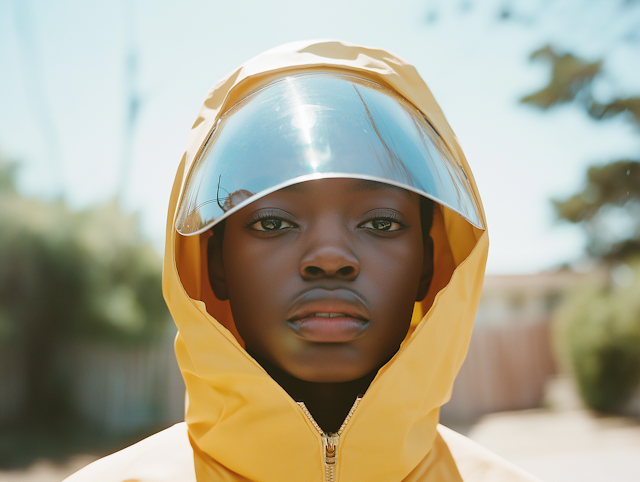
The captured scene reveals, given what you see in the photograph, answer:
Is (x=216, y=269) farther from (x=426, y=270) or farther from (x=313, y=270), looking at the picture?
(x=426, y=270)

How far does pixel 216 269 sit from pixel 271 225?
12.0 inches

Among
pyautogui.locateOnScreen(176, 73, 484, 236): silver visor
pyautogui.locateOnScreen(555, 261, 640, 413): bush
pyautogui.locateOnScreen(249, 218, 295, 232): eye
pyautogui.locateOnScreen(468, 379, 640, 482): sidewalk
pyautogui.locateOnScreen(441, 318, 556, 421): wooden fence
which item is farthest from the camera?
pyautogui.locateOnScreen(441, 318, 556, 421): wooden fence

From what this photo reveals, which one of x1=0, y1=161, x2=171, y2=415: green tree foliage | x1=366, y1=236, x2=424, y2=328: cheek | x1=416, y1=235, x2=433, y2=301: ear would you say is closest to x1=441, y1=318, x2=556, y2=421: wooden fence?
x1=0, y1=161, x2=171, y2=415: green tree foliage

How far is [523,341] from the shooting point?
34.4 feet

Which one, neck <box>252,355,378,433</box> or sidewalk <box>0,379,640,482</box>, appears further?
sidewalk <box>0,379,640,482</box>

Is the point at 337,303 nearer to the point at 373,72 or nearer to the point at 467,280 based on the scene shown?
the point at 467,280

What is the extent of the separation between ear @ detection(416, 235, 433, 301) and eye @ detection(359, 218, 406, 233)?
0.81 ft

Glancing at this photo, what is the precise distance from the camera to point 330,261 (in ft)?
3.69

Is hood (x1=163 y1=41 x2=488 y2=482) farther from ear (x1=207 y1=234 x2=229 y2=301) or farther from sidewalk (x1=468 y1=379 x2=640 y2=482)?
sidewalk (x1=468 y1=379 x2=640 y2=482)

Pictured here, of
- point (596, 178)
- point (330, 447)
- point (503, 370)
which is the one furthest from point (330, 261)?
point (596, 178)

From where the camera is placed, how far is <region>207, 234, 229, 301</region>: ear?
146 centimetres

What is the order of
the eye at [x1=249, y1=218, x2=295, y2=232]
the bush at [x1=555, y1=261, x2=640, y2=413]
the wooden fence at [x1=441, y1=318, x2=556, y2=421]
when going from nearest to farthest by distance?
the eye at [x1=249, y1=218, x2=295, y2=232], the bush at [x1=555, y1=261, x2=640, y2=413], the wooden fence at [x1=441, y1=318, x2=556, y2=421]

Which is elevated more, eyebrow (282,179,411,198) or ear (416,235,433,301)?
eyebrow (282,179,411,198)

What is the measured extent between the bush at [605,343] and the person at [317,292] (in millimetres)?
8858
